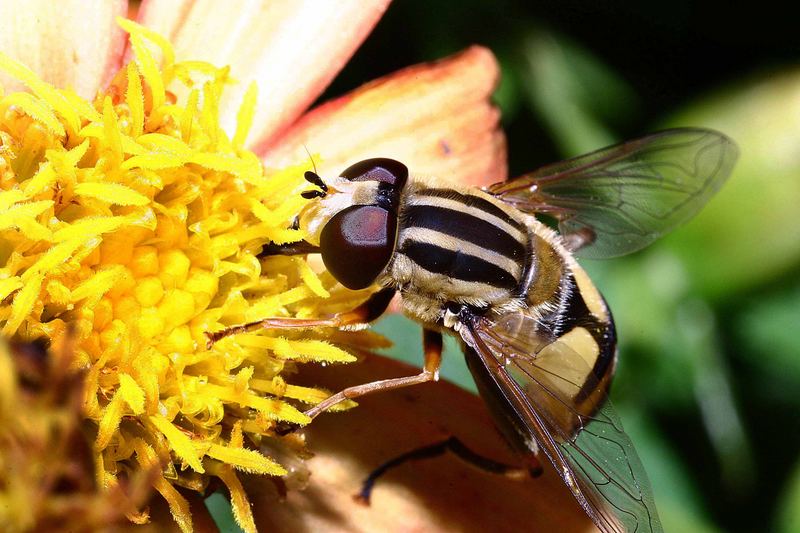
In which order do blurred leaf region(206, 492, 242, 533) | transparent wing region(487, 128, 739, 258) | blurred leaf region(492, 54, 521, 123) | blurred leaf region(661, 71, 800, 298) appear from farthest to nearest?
blurred leaf region(492, 54, 521, 123) < blurred leaf region(661, 71, 800, 298) < transparent wing region(487, 128, 739, 258) < blurred leaf region(206, 492, 242, 533)

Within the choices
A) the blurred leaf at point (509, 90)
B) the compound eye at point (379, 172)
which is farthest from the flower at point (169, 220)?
the blurred leaf at point (509, 90)

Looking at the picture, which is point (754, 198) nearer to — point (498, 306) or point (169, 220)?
point (498, 306)

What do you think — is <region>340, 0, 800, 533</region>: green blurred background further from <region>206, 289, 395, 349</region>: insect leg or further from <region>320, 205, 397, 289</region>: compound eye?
<region>320, 205, 397, 289</region>: compound eye

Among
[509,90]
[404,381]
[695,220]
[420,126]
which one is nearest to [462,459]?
[404,381]

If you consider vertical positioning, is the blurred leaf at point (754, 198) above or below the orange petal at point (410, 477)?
above

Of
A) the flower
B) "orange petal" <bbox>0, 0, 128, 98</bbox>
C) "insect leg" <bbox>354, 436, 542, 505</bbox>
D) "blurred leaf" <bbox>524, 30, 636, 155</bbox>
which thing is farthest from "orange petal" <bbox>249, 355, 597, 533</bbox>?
"blurred leaf" <bbox>524, 30, 636, 155</bbox>

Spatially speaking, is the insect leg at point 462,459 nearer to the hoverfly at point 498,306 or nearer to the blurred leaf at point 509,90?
the hoverfly at point 498,306

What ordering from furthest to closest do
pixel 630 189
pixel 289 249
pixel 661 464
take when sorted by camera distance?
pixel 661 464 → pixel 630 189 → pixel 289 249
